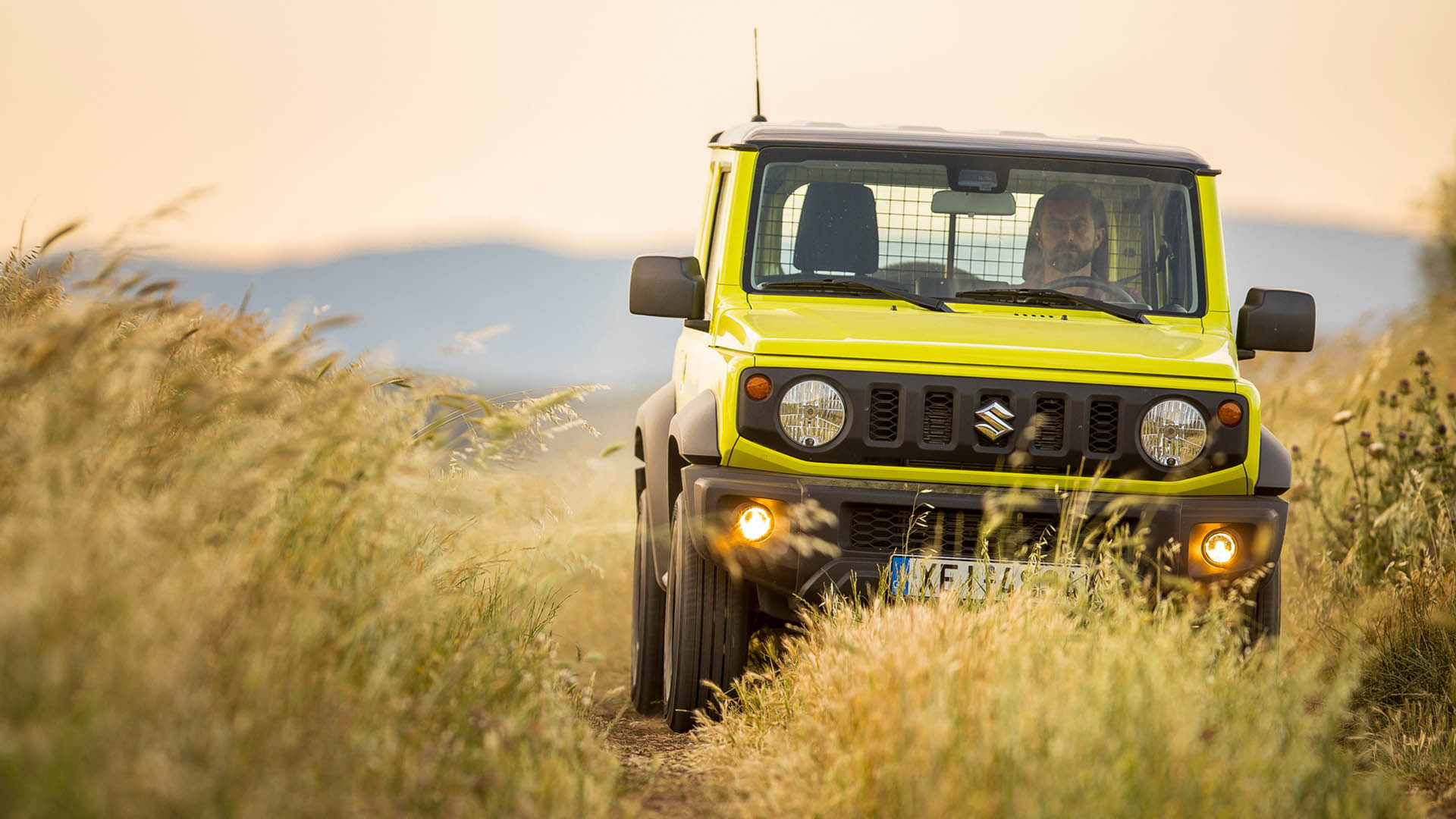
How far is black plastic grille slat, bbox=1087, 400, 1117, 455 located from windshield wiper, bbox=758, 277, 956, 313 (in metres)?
0.81

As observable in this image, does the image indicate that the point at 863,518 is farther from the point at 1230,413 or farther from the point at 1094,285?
the point at 1094,285

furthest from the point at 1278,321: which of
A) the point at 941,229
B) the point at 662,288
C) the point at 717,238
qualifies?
the point at 662,288

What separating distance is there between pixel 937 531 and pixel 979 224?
160 cm

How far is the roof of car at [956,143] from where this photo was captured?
5801 mm

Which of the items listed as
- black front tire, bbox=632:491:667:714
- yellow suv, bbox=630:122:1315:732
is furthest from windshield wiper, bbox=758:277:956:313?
black front tire, bbox=632:491:667:714

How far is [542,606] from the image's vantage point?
18.3 ft

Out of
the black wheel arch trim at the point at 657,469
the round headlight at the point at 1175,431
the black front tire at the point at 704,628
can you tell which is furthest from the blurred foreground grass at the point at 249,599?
the round headlight at the point at 1175,431

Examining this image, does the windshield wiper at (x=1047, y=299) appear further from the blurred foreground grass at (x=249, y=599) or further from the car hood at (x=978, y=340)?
the blurred foreground grass at (x=249, y=599)

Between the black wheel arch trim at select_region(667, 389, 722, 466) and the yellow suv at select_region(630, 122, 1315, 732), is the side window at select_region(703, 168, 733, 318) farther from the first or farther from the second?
the black wheel arch trim at select_region(667, 389, 722, 466)

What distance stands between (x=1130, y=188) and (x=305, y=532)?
3.64 m

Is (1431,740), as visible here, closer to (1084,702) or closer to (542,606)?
(1084,702)

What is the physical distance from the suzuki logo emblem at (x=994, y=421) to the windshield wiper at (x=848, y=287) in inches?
28.7

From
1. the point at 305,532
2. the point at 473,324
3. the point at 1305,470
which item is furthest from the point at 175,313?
the point at 1305,470

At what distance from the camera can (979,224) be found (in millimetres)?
5926
